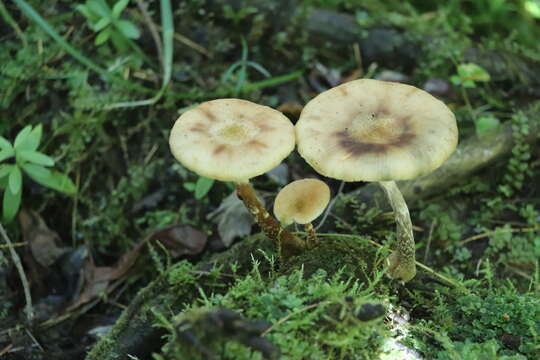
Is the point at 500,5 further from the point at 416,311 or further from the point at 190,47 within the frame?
the point at 416,311

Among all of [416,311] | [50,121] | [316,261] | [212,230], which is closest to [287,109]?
[212,230]

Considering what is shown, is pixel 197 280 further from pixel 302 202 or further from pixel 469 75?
pixel 469 75

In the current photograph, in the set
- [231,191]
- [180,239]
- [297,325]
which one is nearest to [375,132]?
[297,325]

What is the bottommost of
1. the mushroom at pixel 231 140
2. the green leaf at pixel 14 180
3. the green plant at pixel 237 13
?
the green leaf at pixel 14 180

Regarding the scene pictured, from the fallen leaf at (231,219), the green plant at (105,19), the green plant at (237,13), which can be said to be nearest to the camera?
the fallen leaf at (231,219)

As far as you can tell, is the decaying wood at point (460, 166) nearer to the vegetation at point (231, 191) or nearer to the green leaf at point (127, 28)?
the vegetation at point (231, 191)

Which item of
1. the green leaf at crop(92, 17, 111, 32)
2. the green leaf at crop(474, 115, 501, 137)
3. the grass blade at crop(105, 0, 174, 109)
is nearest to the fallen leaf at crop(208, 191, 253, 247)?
the grass blade at crop(105, 0, 174, 109)

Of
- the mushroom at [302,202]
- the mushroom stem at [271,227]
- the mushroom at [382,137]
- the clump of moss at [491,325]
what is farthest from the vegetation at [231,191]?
the mushroom at [382,137]
